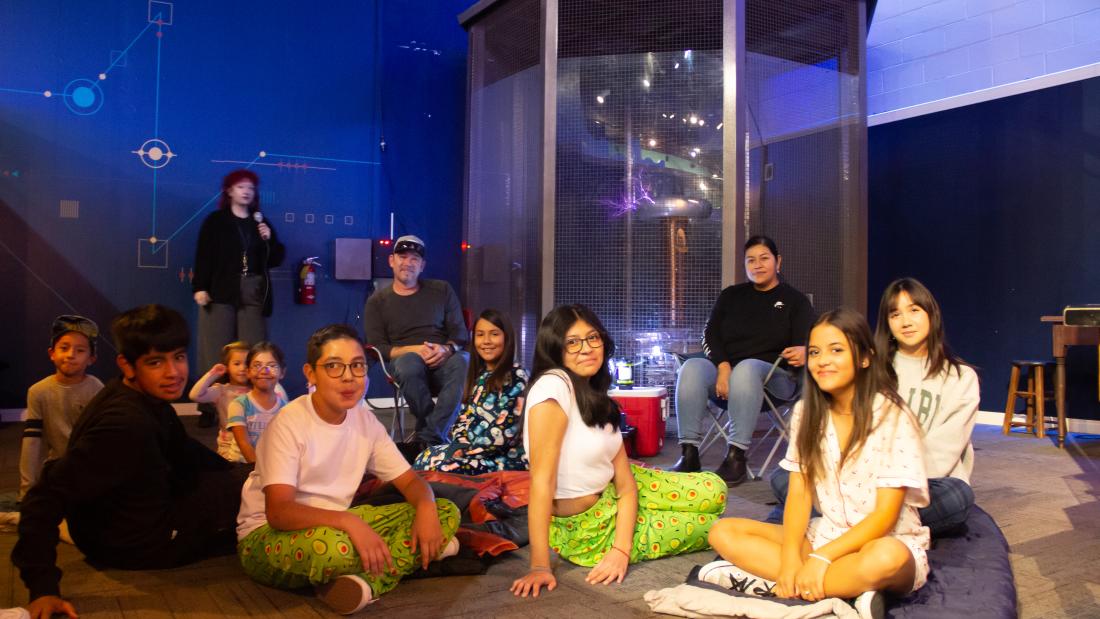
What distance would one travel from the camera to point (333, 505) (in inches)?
94.0

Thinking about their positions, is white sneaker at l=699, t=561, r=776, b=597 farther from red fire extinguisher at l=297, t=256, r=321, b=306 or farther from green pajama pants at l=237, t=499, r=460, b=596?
red fire extinguisher at l=297, t=256, r=321, b=306

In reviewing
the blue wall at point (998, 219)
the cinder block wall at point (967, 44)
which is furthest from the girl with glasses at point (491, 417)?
the cinder block wall at point (967, 44)

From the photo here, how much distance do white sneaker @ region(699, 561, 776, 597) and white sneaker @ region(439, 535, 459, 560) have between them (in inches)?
29.7

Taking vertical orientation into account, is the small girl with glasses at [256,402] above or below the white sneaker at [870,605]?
above

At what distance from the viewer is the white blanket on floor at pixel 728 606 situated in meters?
2.02

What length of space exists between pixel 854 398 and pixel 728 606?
0.64 m

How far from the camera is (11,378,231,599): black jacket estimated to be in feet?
6.44

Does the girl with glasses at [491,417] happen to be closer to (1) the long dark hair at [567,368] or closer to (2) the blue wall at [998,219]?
(1) the long dark hair at [567,368]

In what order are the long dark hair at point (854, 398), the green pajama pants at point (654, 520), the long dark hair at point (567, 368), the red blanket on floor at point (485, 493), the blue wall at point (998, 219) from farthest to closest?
1. the blue wall at point (998, 219)
2. the red blanket on floor at point (485, 493)
3. the green pajama pants at point (654, 520)
4. the long dark hair at point (567, 368)
5. the long dark hair at point (854, 398)

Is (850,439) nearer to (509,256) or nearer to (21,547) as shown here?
(21,547)

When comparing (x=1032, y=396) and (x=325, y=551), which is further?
(x=1032, y=396)

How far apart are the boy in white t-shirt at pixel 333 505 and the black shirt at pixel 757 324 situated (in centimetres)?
221

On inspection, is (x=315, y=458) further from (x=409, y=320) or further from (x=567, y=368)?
(x=409, y=320)

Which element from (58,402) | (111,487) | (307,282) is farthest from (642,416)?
(307,282)
